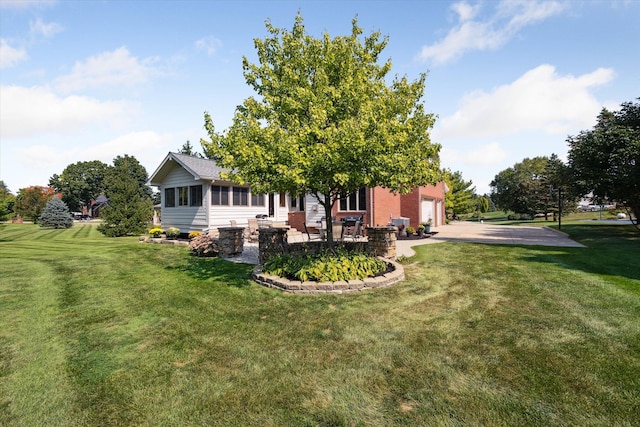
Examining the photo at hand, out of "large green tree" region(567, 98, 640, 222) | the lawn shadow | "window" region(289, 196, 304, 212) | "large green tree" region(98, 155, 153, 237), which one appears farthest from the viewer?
"window" region(289, 196, 304, 212)

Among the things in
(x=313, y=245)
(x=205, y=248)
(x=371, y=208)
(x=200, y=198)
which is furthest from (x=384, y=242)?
(x=200, y=198)

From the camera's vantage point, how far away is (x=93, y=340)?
4738 mm

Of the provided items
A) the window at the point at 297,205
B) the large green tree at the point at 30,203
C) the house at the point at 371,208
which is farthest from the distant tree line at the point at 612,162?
the large green tree at the point at 30,203

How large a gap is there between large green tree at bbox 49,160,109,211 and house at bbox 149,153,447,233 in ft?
225

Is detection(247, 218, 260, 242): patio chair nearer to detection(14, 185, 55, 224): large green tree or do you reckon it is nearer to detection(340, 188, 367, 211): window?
detection(340, 188, 367, 211): window

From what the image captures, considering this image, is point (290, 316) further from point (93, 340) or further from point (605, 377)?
point (605, 377)

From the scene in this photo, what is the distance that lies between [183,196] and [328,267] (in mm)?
14442

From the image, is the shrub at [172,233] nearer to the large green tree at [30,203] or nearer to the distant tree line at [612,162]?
the distant tree line at [612,162]

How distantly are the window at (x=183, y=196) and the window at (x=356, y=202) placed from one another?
385 inches

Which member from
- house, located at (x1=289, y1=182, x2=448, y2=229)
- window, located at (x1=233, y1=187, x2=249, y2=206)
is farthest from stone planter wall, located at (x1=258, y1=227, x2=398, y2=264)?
window, located at (x1=233, y1=187, x2=249, y2=206)

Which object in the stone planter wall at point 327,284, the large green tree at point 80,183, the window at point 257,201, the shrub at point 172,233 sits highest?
the large green tree at point 80,183

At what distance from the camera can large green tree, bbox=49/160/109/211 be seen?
69.9m

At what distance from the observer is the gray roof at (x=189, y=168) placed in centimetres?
1684

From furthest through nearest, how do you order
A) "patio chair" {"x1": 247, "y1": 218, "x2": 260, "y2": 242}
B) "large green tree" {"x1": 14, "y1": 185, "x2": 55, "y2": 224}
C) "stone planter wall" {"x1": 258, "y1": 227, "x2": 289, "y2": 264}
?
"large green tree" {"x1": 14, "y1": 185, "x2": 55, "y2": 224}, "patio chair" {"x1": 247, "y1": 218, "x2": 260, "y2": 242}, "stone planter wall" {"x1": 258, "y1": 227, "x2": 289, "y2": 264}
